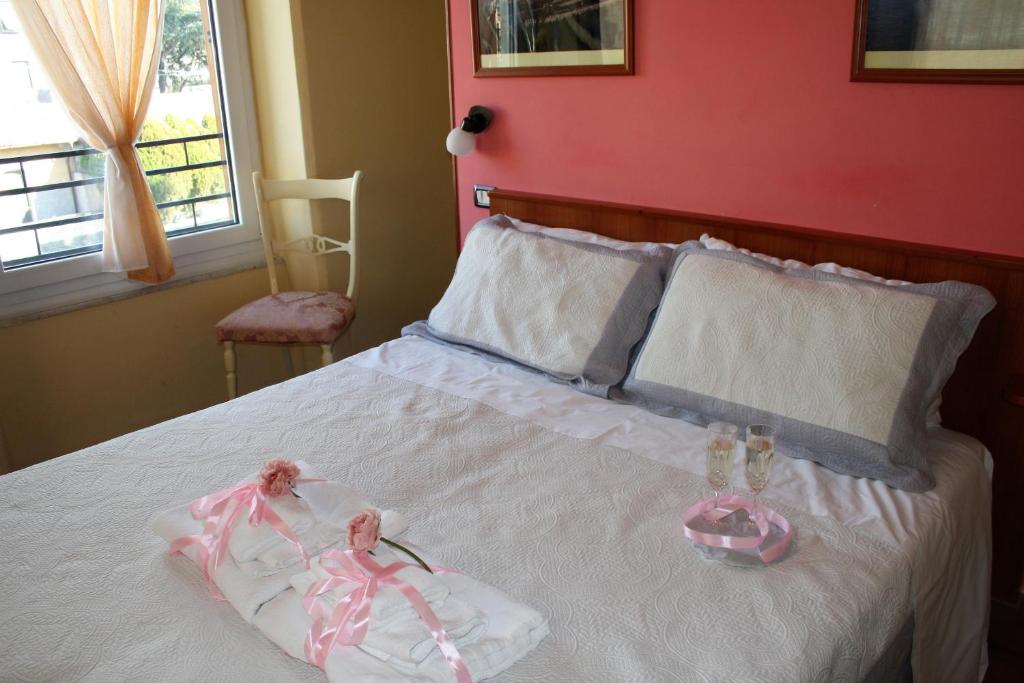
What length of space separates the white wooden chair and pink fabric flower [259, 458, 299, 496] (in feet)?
4.64

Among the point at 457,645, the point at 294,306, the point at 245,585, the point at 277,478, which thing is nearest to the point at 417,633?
the point at 457,645

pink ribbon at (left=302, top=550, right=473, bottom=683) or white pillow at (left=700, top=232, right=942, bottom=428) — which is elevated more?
white pillow at (left=700, top=232, right=942, bottom=428)

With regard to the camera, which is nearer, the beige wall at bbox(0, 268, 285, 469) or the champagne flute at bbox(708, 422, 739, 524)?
the champagne flute at bbox(708, 422, 739, 524)

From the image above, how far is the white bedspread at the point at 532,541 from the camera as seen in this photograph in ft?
4.12

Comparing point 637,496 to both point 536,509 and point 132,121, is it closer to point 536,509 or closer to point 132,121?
point 536,509

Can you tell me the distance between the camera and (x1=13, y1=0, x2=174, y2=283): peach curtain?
2604mm

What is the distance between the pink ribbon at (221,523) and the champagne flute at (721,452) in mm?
717

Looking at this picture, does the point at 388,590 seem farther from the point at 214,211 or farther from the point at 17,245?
the point at 214,211

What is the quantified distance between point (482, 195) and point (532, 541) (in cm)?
156

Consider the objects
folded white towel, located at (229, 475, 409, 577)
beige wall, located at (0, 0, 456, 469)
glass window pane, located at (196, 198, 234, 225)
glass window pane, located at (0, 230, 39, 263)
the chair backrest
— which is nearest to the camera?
folded white towel, located at (229, 475, 409, 577)

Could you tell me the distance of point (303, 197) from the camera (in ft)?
10.4

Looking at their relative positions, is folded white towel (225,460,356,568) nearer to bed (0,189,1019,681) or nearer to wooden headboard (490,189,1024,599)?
bed (0,189,1019,681)

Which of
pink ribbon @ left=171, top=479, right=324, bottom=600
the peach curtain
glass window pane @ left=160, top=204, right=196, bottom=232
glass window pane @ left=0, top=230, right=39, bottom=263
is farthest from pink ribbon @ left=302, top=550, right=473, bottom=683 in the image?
glass window pane @ left=160, top=204, right=196, bottom=232

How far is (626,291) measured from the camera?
7.07ft
